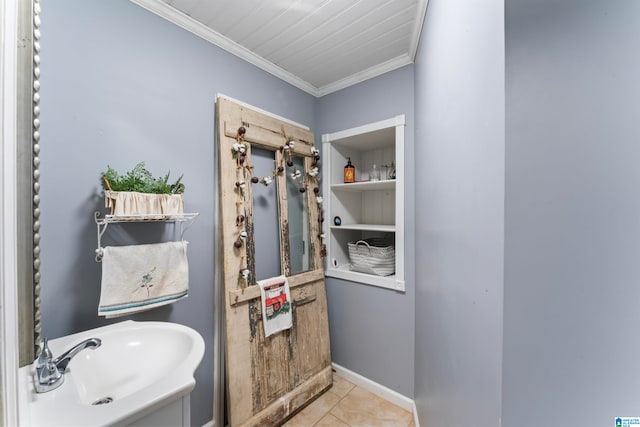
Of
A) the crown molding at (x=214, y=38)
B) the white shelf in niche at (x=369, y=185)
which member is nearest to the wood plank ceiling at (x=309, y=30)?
the crown molding at (x=214, y=38)

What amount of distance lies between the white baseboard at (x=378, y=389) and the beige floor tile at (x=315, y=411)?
0.21 metres

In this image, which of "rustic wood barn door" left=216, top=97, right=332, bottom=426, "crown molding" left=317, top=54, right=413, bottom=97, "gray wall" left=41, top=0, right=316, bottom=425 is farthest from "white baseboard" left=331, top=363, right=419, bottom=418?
"crown molding" left=317, top=54, right=413, bottom=97

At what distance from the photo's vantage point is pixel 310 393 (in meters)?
1.74

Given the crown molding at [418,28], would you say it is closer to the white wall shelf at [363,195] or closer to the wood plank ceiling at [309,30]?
the wood plank ceiling at [309,30]

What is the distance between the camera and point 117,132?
116 cm

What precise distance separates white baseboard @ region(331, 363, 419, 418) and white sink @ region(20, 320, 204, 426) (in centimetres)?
146

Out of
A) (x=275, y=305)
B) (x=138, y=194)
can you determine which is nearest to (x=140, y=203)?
(x=138, y=194)

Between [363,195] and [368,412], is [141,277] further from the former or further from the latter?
[363,195]

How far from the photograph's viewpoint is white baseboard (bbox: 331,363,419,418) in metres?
1.70

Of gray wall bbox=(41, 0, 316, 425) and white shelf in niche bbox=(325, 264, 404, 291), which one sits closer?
gray wall bbox=(41, 0, 316, 425)

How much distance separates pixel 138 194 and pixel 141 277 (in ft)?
1.21

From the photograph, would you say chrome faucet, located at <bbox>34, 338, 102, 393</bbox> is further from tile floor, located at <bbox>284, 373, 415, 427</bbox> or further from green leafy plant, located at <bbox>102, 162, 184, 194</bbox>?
tile floor, located at <bbox>284, 373, 415, 427</bbox>

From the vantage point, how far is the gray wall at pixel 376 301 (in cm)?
170

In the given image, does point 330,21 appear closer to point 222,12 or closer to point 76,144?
point 222,12
